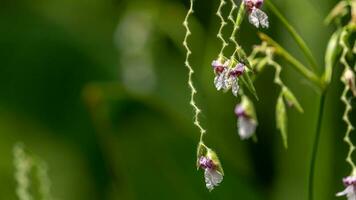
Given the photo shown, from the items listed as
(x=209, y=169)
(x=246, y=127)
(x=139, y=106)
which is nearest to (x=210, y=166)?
(x=209, y=169)

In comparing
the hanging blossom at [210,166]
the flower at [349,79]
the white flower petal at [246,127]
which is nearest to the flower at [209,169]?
the hanging blossom at [210,166]

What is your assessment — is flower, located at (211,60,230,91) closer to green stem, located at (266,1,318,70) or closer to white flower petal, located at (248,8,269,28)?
white flower petal, located at (248,8,269,28)

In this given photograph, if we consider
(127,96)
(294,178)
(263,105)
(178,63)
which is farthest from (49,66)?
(127,96)

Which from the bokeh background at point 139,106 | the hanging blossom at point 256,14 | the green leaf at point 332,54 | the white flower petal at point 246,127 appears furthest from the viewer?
the bokeh background at point 139,106

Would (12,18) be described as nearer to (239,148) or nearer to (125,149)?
(239,148)

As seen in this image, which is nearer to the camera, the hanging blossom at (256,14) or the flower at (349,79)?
the hanging blossom at (256,14)

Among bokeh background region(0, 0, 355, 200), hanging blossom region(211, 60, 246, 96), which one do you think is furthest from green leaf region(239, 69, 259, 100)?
bokeh background region(0, 0, 355, 200)

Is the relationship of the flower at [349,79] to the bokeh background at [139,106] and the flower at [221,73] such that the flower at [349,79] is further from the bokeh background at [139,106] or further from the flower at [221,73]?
the bokeh background at [139,106]
